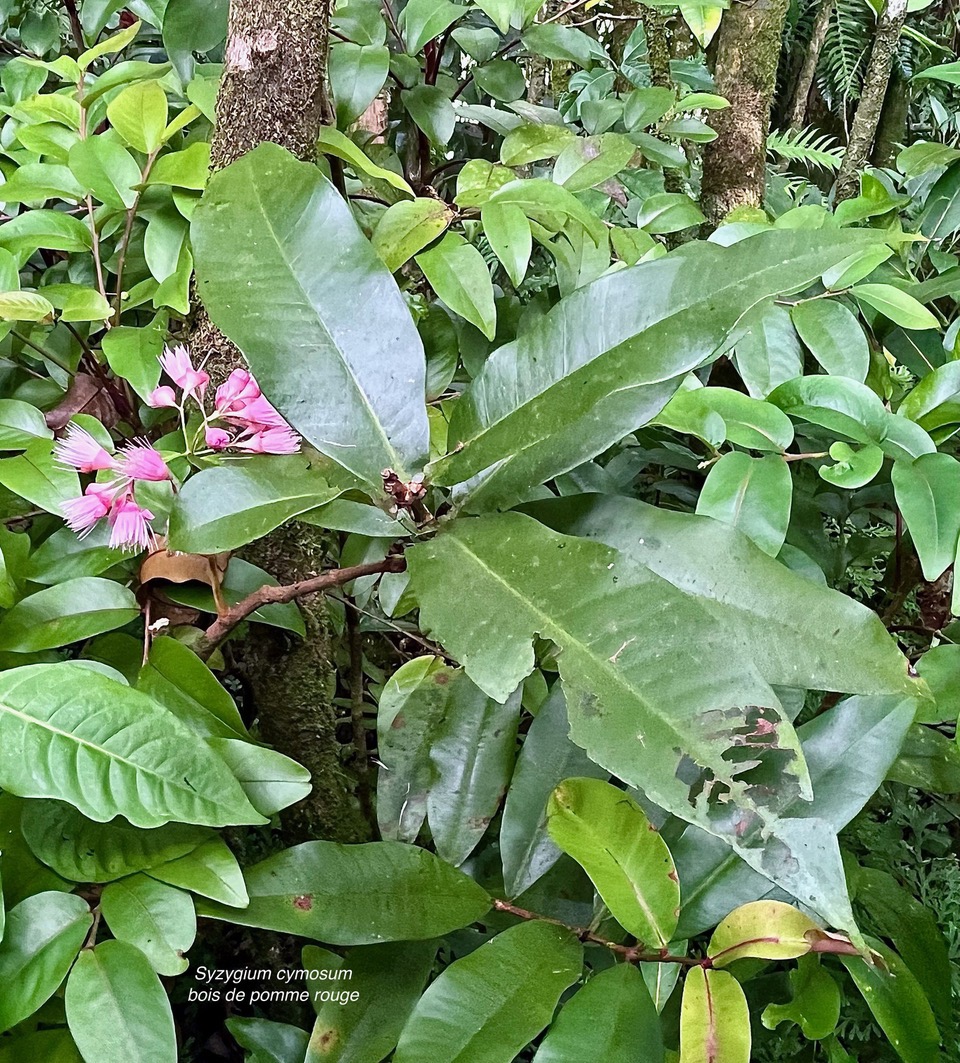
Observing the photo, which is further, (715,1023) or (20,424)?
(20,424)

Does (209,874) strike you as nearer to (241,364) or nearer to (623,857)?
(623,857)

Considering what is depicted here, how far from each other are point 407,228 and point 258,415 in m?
0.20

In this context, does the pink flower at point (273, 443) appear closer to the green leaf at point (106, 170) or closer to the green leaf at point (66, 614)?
the green leaf at point (66, 614)

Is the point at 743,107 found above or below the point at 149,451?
above

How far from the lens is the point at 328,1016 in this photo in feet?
1.37

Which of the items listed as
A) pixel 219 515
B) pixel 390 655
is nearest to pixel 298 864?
pixel 219 515

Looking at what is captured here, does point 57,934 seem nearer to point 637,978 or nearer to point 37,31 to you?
point 637,978

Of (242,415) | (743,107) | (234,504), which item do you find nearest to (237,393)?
(242,415)

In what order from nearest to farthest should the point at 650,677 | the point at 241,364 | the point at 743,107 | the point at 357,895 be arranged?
1. the point at 650,677
2. the point at 357,895
3. the point at 241,364
4. the point at 743,107

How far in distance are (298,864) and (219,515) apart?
194 millimetres

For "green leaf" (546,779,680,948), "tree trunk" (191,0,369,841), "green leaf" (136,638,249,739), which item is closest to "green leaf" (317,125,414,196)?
"tree trunk" (191,0,369,841)

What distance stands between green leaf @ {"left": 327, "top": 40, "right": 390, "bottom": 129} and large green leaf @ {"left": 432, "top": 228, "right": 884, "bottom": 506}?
36 cm

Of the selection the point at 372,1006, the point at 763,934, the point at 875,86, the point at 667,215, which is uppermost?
the point at 875,86

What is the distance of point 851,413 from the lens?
0.50 m
